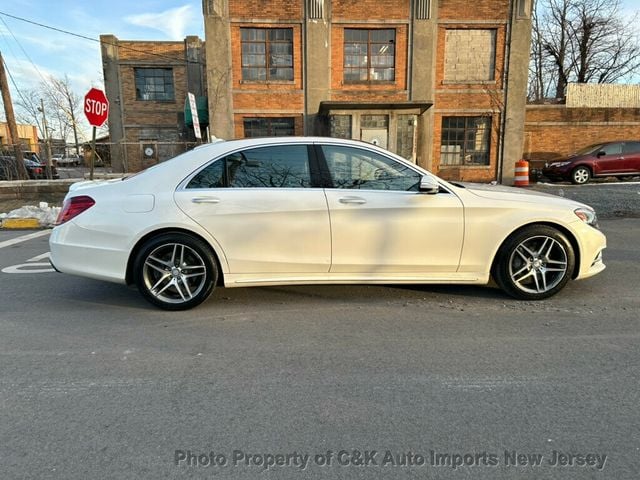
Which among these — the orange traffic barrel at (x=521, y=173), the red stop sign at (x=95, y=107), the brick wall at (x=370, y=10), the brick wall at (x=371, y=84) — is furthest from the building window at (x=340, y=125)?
the red stop sign at (x=95, y=107)

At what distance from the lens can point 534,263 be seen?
13.8ft

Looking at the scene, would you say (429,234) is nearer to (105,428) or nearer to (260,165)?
(260,165)

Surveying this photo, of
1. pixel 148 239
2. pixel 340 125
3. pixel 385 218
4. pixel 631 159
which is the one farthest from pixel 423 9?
pixel 148 239

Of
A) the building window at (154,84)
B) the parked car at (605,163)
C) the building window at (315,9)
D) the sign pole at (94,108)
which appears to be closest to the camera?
the sign pole at (94,108)

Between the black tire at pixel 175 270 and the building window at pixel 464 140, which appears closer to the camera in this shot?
the black tire at pixel 175 270

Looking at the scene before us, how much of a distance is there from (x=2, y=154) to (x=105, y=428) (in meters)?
16.1

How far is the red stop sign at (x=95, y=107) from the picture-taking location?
923 cm

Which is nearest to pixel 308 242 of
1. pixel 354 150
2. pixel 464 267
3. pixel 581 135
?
pixel 354 150

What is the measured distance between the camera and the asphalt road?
6.92 ft

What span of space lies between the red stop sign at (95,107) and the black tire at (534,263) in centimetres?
892

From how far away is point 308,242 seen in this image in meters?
4.00

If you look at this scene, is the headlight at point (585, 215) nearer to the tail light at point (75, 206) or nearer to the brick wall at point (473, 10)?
the tail light at point (75, 206)

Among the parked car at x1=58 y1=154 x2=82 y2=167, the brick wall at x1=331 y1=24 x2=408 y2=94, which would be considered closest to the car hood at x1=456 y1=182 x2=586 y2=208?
the brick wall at x1=331 y1=24 x2=408 y2=94

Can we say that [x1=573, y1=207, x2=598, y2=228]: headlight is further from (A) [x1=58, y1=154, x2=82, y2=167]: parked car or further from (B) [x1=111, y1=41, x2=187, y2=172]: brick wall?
(A) [x1=58, y1=154, x2=82, y2=167]: parked car
